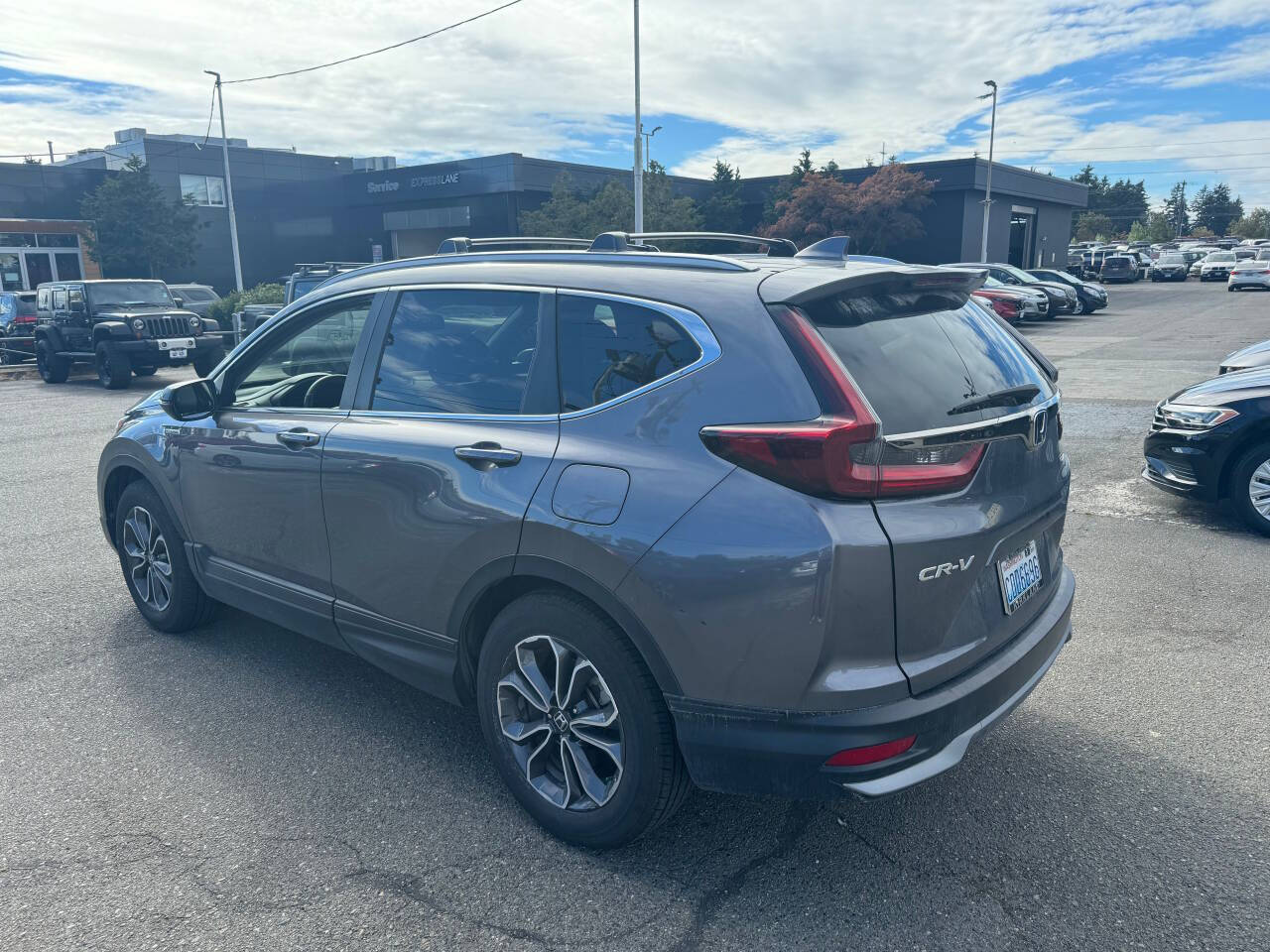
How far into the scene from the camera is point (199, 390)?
4.31 meters

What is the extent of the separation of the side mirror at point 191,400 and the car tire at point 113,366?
1429 cm

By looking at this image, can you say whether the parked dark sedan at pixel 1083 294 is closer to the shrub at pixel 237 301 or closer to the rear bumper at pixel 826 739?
the shrub at pixel 237 301

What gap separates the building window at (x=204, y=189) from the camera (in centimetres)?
5019

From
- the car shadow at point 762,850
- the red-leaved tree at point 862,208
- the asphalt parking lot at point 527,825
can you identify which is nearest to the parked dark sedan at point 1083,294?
the red-leaved tree at point 862,208

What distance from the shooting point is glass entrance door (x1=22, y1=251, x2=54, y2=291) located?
1694 inches

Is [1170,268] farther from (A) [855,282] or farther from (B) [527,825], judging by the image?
(B) [527,825]

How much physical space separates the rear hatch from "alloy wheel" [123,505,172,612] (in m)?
3.65

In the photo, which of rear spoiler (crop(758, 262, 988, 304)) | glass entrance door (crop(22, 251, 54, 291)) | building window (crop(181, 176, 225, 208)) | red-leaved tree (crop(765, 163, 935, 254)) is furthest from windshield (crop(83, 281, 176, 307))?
building window (crop(181, 176, 225, 208))

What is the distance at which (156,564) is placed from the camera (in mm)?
4859

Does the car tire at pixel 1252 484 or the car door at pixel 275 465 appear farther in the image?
the car tire at pixel 1252 484

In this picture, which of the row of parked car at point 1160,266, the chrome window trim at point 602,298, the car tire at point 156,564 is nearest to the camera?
the chrome window trim at point 602,298

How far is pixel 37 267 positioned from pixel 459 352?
161 feet

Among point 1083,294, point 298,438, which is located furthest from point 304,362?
point 1083,294

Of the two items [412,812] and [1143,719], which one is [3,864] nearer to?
[412,812]
